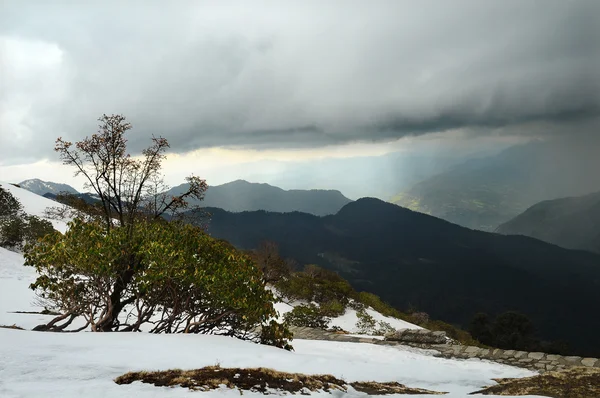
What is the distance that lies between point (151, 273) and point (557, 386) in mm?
12684

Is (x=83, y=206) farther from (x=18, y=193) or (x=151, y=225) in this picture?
(x=18, y=193)

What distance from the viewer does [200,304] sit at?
14180mm

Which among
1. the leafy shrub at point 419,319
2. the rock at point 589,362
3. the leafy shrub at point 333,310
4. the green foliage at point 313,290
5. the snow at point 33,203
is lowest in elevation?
the leafy shrub at point 419,319

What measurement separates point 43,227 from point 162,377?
55713 mm

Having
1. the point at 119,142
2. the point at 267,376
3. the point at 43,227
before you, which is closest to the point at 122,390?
the point at 267,376

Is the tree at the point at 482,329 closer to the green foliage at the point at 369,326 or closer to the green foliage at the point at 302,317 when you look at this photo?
the green foliage at the point at 369,326

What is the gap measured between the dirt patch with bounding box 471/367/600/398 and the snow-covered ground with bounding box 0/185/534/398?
843 mm

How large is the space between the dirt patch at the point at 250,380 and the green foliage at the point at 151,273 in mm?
4472

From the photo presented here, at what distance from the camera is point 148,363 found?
8414 millimetres

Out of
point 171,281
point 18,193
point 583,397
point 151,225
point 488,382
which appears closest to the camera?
point 583,397

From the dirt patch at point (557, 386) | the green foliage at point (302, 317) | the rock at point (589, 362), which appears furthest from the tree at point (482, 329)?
the dirt patch at point (557, 386)

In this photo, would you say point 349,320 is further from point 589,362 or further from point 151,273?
point 151,273

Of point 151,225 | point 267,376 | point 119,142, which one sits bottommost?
point 267,376

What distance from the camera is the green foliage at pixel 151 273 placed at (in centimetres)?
1250
